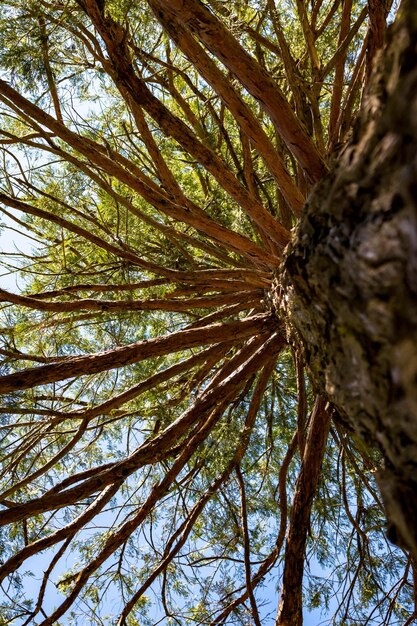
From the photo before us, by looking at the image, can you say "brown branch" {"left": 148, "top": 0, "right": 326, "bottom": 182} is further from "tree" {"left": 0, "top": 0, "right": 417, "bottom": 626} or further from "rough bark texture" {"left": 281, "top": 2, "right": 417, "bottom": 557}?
"rough bark texture" {"left": 281, "top": 2, "right": 417, "bottom": 557}

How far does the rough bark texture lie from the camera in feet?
2.09

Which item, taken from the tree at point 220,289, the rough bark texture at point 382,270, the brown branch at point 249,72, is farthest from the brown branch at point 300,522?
the rough bark texture at point 382,270

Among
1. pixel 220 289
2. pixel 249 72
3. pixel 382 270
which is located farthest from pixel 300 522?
→ pixel 382 270

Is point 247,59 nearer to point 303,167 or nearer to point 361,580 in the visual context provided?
point 303,167

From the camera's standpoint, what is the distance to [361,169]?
0.78 meters

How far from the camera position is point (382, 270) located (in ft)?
2.17

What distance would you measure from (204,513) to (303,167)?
323 centimetres

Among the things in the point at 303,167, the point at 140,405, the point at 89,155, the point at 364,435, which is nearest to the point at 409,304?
the point at 364,435

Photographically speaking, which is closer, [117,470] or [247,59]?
[247,59]

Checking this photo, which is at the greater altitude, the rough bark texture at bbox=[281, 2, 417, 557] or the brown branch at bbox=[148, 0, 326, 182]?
the brown branch at bbox=[148, 0, 326, 182]

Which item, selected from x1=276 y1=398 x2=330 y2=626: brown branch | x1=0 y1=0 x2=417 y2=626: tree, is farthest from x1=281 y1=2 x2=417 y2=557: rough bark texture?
x1=276 y1=398 x2=330 y2=626: brown branch

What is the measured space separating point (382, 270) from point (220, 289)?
2754 millimetres

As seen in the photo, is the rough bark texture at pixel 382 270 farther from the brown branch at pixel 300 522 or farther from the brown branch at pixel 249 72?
the brown branch at pixel 300 522

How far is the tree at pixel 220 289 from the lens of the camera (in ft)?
2.52
